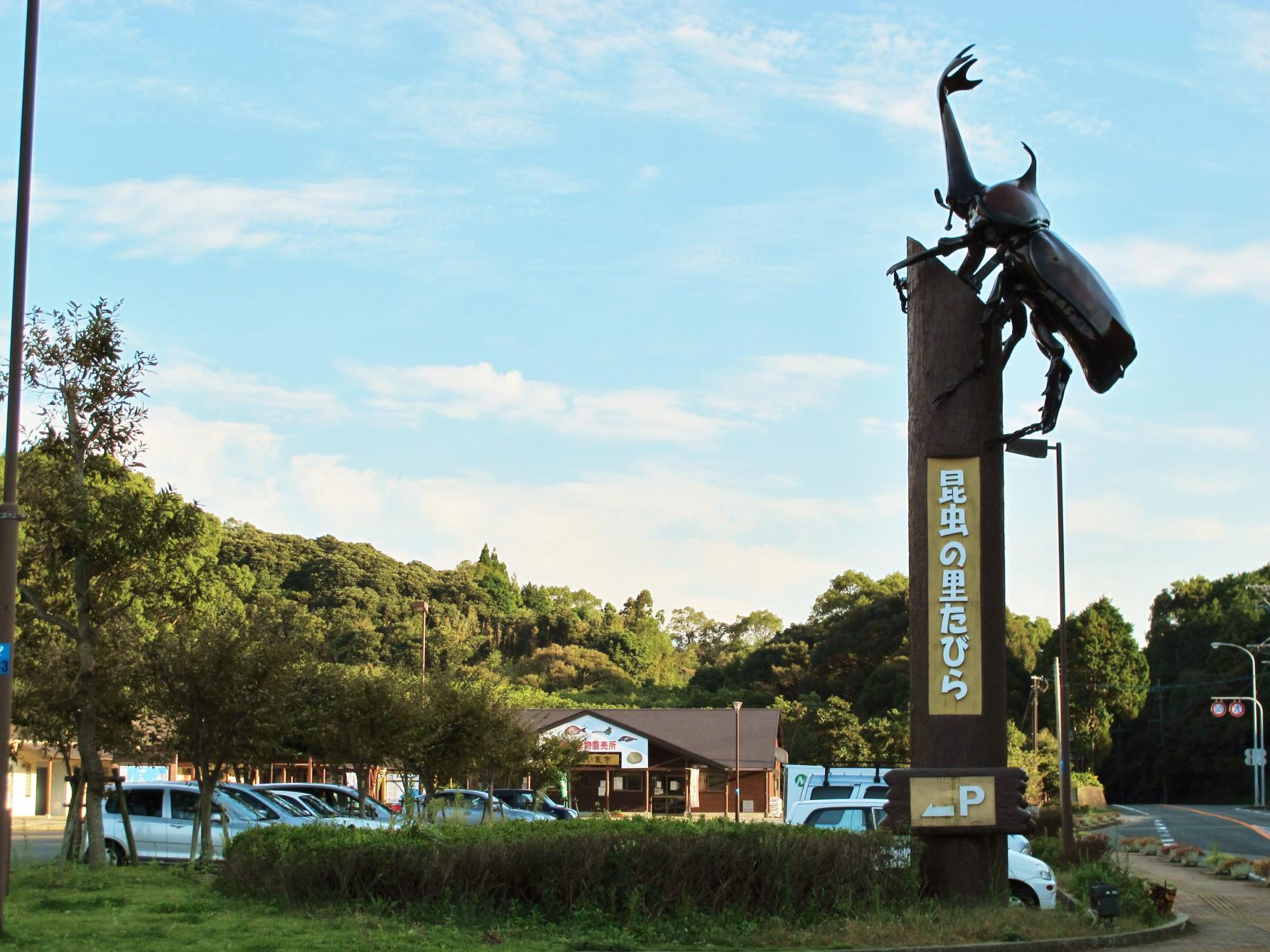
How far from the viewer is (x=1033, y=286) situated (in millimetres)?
15789

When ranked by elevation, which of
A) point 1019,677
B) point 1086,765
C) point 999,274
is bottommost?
point 1086,765

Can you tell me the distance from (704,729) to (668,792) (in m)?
3.08

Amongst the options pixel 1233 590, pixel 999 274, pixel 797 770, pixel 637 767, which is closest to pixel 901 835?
pixel 999 274

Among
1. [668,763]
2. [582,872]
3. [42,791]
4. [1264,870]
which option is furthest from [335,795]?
[668,763]

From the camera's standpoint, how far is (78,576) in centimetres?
1792

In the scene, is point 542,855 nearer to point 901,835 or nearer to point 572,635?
point 901,835

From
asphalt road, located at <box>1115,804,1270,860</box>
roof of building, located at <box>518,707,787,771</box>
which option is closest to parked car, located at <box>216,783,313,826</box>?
asphalt road, located at <box>1115,804,1270,860</box>

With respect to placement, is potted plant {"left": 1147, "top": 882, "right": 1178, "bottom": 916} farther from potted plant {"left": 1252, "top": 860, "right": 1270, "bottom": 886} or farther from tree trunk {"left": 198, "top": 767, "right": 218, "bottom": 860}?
tree trunk {"left": 198, "top": 767, "right": 218, "bottom": 860}

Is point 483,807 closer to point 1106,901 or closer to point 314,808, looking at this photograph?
point 314,808

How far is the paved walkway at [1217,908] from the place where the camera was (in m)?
14.5

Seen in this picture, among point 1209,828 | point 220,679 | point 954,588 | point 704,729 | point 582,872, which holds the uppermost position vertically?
point 954,588

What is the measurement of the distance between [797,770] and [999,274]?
16430mm

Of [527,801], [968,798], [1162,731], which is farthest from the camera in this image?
[1162,731]

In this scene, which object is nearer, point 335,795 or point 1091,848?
point 1091,848
